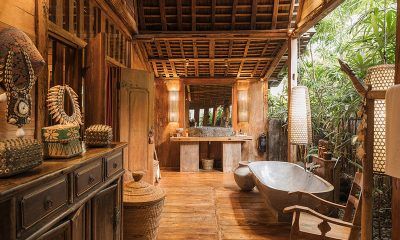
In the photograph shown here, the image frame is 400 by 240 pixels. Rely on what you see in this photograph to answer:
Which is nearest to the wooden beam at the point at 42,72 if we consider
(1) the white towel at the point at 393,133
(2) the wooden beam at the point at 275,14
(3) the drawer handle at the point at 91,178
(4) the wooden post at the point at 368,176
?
(3) the drawer handle at the point at 91,178

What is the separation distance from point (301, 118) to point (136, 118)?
2547 mm

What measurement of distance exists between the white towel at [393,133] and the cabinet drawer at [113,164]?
1.68 metres

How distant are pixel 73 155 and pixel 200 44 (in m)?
5.00

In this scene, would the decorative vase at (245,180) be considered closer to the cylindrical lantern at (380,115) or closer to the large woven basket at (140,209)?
the large woven basket at (140,209)

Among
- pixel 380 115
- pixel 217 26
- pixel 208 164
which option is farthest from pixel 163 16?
pixel 380 115

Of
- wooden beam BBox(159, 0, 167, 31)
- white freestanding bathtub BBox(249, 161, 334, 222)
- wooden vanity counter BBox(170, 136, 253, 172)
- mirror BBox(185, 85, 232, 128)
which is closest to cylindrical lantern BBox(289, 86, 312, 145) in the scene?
white freestanding bathtub BBox(249, 161, 334, 222)

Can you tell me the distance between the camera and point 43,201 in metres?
1.10

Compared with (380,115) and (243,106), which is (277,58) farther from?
(380,115)

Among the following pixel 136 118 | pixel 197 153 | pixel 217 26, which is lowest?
pixel 197 153

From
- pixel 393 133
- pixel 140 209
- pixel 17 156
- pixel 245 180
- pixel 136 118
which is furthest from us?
pixel 245 180

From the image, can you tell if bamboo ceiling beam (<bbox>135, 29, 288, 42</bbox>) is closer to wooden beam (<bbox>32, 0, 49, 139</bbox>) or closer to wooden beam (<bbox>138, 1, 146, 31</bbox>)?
wooden beam (<bbox>138, 1, 146, 31</bbox>)

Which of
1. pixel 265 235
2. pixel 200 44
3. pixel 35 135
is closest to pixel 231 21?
pixel 200 44

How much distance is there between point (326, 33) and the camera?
19.0ft

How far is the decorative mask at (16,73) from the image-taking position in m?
1.21
